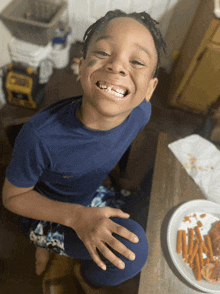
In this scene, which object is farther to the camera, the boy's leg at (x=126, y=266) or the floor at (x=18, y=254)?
the floor at (x=18, y=254)

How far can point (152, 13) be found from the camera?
200 cm

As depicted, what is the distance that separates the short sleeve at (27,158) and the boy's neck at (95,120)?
15 centimetres

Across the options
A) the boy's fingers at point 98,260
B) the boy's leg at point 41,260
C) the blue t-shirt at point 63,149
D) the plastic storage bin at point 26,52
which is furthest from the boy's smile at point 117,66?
the plastic storage bin at point 26,52

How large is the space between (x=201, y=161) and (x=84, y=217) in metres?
0.54

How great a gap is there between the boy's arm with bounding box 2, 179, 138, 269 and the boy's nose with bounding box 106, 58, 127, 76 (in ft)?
1.36

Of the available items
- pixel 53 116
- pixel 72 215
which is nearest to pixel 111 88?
pixel 53 116

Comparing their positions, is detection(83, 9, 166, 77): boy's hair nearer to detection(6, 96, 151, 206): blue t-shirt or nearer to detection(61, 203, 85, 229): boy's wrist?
detection(6, 96, 151, 206): blue t-shirt

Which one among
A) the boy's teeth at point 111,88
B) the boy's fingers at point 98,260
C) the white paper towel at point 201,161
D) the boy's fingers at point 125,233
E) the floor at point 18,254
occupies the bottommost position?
the floor at point 18,254

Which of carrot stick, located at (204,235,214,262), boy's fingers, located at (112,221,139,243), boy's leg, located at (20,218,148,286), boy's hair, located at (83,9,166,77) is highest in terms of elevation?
boy's hair, located at (83,9,166,77)

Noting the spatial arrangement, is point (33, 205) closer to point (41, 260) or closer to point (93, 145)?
point (93, 145)

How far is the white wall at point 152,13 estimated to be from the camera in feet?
6.07

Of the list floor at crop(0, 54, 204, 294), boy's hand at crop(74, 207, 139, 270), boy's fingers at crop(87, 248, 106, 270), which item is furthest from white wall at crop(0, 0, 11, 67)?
boy's fingers at crop(87, 248, 106, 270)

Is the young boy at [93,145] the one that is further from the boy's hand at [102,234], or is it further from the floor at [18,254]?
the floor at [18,254]

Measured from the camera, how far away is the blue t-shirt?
616mm
